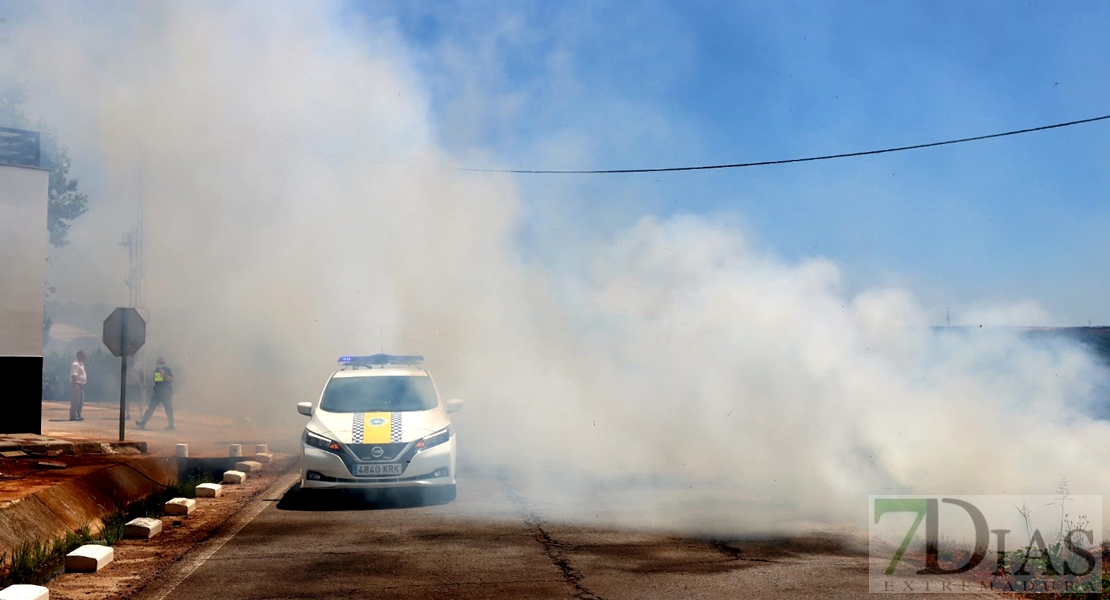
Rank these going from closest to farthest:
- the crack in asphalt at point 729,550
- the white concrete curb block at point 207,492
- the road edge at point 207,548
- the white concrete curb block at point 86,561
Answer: the road edge at point 207,548 → the white concrete curb block at point 86,561 → the crack in asphalt at point 729,550 → the white concrete curb block at point 207,492

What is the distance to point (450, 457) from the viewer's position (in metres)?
11.1

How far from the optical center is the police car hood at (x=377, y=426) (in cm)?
1084

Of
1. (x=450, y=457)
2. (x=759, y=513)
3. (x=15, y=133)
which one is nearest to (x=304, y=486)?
(x=450, y=457)

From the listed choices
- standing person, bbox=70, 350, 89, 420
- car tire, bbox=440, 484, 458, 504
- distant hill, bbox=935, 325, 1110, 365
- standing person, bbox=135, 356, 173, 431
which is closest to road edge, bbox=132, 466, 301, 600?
car tire, bbox=440, 484, 458, 504

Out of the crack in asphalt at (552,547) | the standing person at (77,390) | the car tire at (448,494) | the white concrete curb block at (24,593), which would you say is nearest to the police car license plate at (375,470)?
the car tire at (448,494)

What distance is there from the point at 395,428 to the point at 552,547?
341cm

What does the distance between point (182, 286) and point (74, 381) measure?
302 cm

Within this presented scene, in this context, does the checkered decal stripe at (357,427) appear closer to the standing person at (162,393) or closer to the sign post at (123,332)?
the sign post at (123,332)

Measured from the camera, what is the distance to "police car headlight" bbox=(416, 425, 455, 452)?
10.9 m

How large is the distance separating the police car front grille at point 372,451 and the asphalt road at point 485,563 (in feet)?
2.44

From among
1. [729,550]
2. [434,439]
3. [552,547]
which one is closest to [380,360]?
[434,439]

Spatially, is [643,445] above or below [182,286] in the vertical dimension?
below

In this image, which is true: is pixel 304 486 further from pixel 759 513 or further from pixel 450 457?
pixel 759 513

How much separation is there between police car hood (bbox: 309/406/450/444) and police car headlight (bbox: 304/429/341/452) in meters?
0.06
